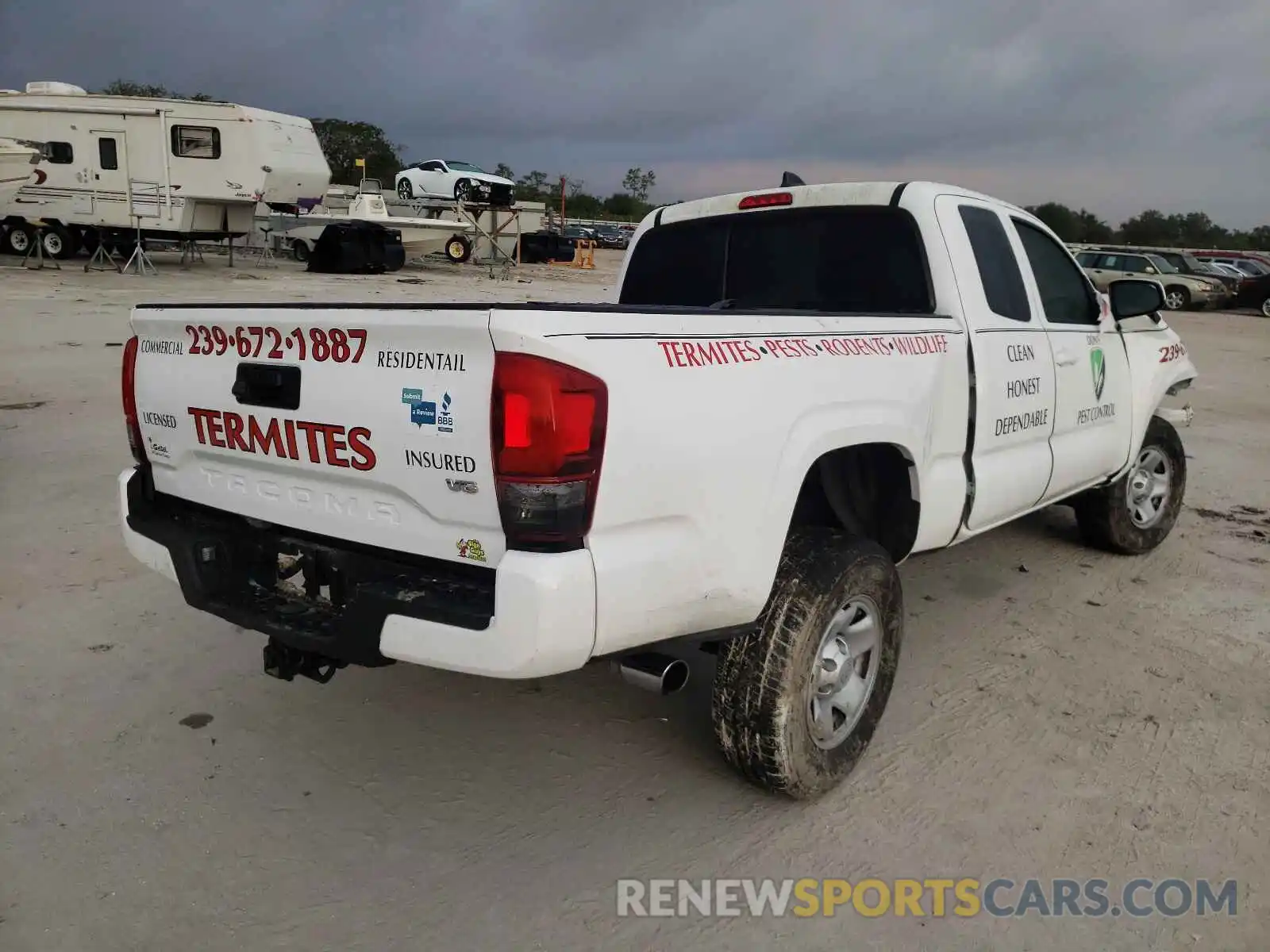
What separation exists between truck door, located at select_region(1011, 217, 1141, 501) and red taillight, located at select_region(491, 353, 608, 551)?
9.29ft

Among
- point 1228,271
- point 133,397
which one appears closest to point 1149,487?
point 133,397

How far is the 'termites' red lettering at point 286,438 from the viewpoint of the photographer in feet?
8.53

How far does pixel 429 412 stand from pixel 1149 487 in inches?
187

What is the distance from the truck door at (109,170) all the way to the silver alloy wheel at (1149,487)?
71.1 ft

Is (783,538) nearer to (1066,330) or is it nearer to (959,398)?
(959,398)

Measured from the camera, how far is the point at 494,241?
30719mm

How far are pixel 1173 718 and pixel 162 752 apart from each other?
365cm

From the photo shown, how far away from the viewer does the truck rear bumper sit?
7.48ft

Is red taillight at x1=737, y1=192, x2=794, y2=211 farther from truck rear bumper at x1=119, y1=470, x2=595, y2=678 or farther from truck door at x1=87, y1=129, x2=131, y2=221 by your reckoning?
truck door at x1=87, y1=129, x2=131, y2=221

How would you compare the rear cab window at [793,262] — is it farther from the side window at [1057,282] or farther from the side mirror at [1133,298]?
the side mirror at [1133,298]

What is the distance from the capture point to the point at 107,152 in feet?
68.8

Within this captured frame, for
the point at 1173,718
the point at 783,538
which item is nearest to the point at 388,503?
the point at 783,538

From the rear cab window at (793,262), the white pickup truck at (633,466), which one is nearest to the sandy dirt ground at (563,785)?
the white pickup truck at (633,466)

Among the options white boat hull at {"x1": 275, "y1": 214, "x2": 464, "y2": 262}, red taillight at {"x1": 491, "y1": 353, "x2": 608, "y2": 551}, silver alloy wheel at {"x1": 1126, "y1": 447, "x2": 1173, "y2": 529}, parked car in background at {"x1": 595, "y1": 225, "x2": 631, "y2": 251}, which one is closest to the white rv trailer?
white boat hull at {"x1": 275, "y1": 214, "x2": 464, "y2": 262}
